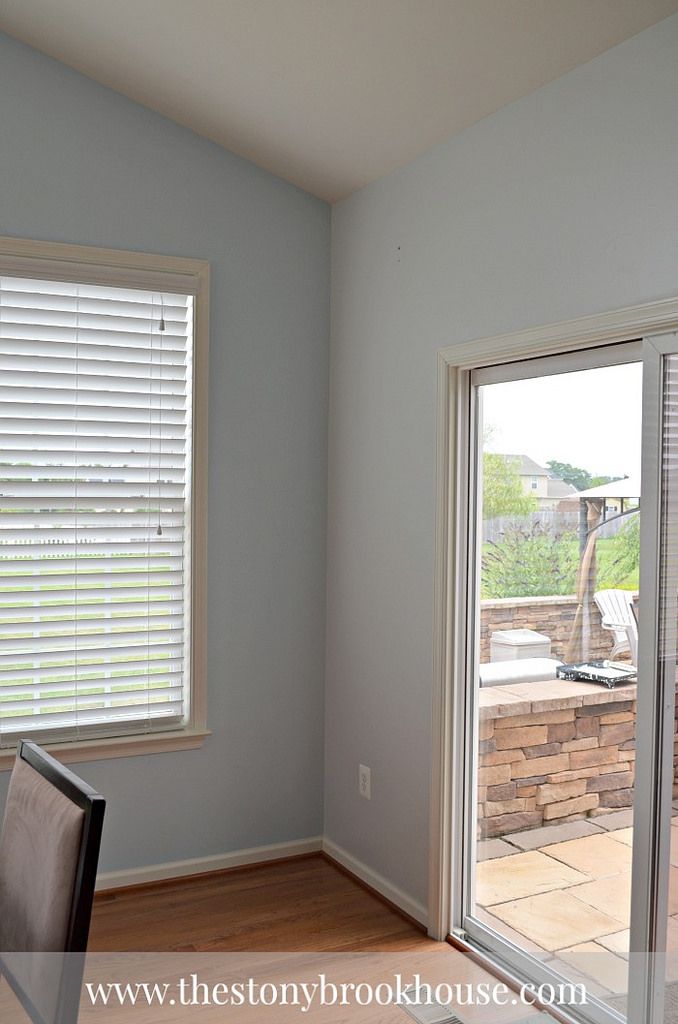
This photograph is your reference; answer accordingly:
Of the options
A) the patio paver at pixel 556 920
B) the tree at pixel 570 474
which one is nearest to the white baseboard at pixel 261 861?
the patio paver at pixel 556 920

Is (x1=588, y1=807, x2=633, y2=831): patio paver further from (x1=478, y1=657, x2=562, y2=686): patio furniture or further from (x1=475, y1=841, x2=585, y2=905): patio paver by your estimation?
(x1=478, y1=657, x2=562, y2=686): patio furniture

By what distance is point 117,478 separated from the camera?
341 cm

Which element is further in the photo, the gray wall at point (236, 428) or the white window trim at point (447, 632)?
the gray wall at point (236, 428)

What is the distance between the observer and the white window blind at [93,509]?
10.7ft

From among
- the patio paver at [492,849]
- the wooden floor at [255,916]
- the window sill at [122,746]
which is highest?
the window sill at [122,746]

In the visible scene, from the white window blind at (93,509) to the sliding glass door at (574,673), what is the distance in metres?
1.12

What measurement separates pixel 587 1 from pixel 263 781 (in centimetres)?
287

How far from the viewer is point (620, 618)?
8.23ft

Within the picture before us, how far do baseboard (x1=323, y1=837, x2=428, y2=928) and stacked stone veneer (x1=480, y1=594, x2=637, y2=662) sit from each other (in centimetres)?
92

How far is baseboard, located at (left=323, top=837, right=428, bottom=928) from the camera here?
3.23m

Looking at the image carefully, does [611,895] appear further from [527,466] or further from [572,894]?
[527,466]

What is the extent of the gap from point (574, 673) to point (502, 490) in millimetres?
630

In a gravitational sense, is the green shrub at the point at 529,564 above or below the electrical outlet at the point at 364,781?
above

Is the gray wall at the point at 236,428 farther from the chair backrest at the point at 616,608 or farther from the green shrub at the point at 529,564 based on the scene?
the chair backrest at the point at 616,608
